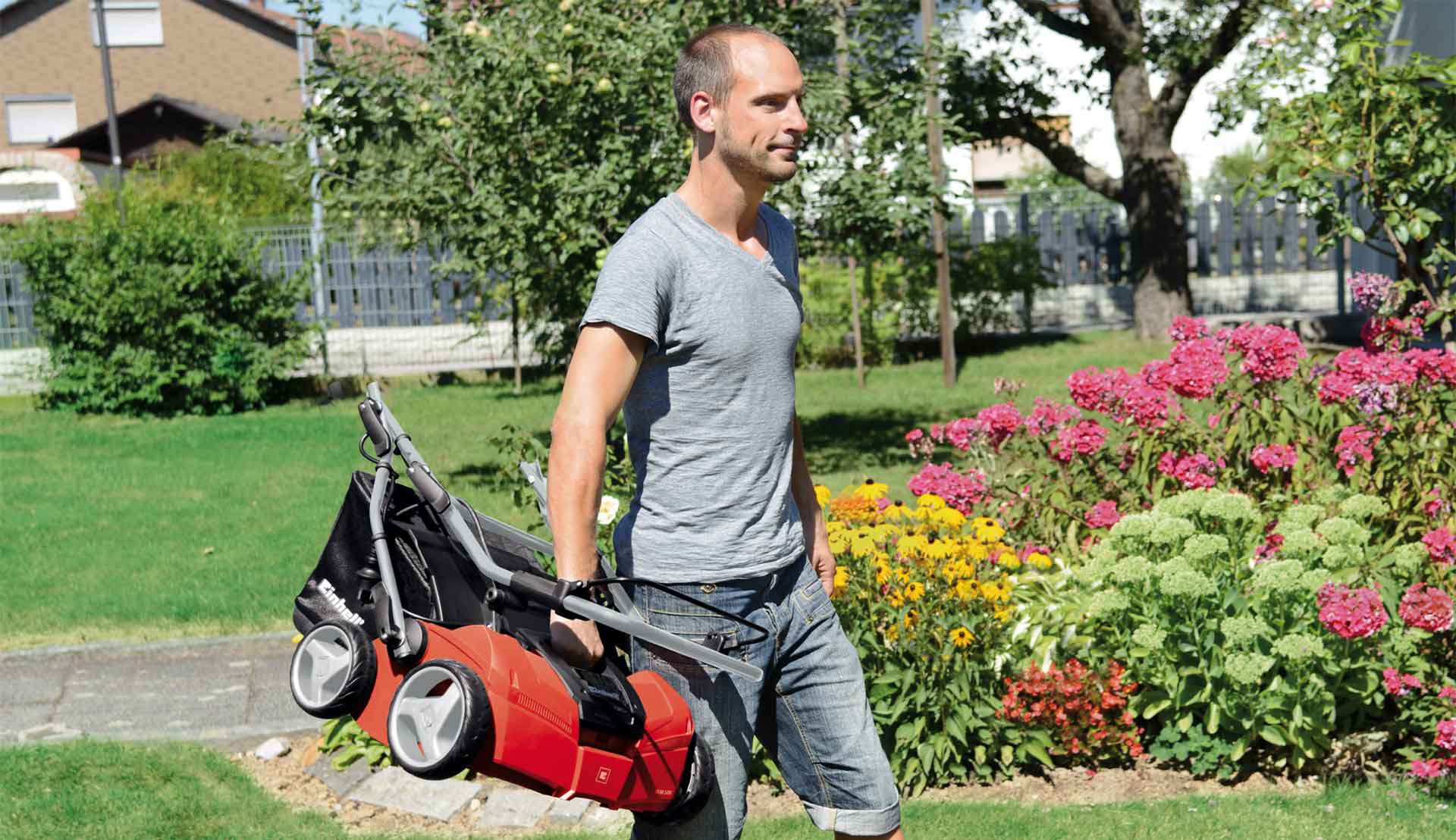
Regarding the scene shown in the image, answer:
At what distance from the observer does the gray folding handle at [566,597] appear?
260 cm

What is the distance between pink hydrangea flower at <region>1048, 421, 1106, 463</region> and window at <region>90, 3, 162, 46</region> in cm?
5157

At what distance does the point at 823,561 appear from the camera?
3.41 meters

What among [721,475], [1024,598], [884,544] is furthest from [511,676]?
[1024,598]

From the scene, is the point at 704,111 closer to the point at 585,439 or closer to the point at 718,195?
the point at 718,195

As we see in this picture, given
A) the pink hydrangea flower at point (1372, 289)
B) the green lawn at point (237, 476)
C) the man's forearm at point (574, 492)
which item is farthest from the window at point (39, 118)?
the man's forearm at point (574, 492)

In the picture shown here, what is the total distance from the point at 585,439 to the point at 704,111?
66cm

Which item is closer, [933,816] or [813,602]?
[813,602]

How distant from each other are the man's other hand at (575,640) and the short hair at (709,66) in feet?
3.06

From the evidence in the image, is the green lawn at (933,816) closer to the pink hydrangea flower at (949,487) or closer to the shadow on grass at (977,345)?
the pink hydrangea flower at (949,487)

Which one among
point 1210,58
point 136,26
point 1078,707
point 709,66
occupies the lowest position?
point 1078,707

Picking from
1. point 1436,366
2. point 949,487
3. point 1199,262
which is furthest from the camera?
point 1199,262

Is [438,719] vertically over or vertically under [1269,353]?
under

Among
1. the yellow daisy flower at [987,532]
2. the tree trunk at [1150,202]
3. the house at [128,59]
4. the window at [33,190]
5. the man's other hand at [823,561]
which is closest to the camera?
the man's other hand at [823,561]

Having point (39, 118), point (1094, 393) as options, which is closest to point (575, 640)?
point (1094, 393)
